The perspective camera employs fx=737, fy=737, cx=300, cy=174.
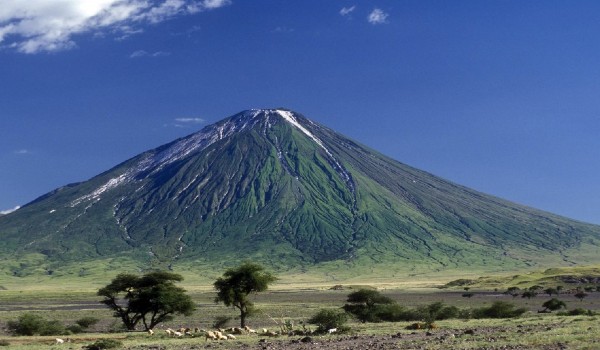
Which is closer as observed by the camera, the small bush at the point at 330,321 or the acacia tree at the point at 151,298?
the small bush at the point at 330,321

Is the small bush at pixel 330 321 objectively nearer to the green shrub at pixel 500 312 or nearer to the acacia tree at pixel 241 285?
the acacia tree at pixel 241 285

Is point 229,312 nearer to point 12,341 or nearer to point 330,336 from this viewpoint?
point 12,341

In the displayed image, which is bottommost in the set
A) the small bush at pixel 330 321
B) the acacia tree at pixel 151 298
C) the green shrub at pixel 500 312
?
the green shrub at pixel 500 312

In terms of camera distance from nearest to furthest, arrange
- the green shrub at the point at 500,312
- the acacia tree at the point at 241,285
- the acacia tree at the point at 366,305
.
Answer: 1. the acacia tree at the point at 241,285
2. the green shrub at the point at 500,312
3. the acacia tree at the point at 366,305

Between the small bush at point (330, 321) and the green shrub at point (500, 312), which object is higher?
the small bush at point (330, 321)

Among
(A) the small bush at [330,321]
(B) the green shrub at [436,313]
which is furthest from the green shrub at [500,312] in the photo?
(A) the small bush at [330,321]

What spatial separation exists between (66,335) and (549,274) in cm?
9851

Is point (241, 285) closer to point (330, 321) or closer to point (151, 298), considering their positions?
point (151, 298)

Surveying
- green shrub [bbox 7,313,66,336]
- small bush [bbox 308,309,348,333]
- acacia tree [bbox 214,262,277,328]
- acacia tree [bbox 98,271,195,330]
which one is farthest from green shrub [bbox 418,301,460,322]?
green shrub [bbox 7,313,66,336]

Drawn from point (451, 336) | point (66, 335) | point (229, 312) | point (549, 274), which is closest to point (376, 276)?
point (549, 274)

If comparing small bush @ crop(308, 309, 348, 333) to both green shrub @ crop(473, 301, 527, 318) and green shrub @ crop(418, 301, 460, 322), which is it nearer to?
green shrub @ crop(418, 301, 460, 322)

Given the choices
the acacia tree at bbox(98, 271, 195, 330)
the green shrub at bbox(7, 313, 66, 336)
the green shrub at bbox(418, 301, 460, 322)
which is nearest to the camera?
the green shrub at bbox(7, 313, 66, 336)

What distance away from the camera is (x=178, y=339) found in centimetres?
3703

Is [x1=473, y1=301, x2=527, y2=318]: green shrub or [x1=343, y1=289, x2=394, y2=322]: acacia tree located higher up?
[x1=343, y1=289, x2=394, y2=322]: acacia tree
